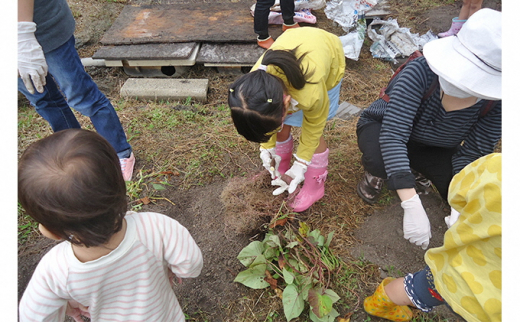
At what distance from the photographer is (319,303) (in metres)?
1.66

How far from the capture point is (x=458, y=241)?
106 centimetres

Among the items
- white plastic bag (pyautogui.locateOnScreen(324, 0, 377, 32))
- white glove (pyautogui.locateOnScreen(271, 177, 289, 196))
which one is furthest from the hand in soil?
white plastic bag (pyautogui.locateOnScreen(324, 0, 377, 32))

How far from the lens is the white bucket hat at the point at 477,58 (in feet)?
4.31

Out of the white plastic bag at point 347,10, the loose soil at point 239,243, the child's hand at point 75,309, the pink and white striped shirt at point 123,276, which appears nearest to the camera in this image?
the pink and white striped shirt at point 123,276

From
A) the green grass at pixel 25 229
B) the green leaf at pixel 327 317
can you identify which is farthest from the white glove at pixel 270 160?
Result: the green grass at pixel 25 229

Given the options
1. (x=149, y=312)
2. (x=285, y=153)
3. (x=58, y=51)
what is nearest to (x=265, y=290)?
(x=149, y=312)

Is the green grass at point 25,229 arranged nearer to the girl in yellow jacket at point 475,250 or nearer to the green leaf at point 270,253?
the green leaf at point 270,253

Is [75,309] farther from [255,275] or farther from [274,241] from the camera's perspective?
[274,241]

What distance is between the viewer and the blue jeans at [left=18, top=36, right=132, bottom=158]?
1916 millimetres

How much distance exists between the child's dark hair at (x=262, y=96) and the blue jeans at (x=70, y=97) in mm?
1104

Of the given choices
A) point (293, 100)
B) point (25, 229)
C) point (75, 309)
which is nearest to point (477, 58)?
point (293, 100)

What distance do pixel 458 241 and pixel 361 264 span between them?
3.00 ft

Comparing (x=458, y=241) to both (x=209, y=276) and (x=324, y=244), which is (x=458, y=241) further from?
(x=209, y=276)

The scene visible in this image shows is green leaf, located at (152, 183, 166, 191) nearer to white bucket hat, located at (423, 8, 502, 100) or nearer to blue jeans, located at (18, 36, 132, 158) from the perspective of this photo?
blue jeans, located at (18, 36, 132, 158)
